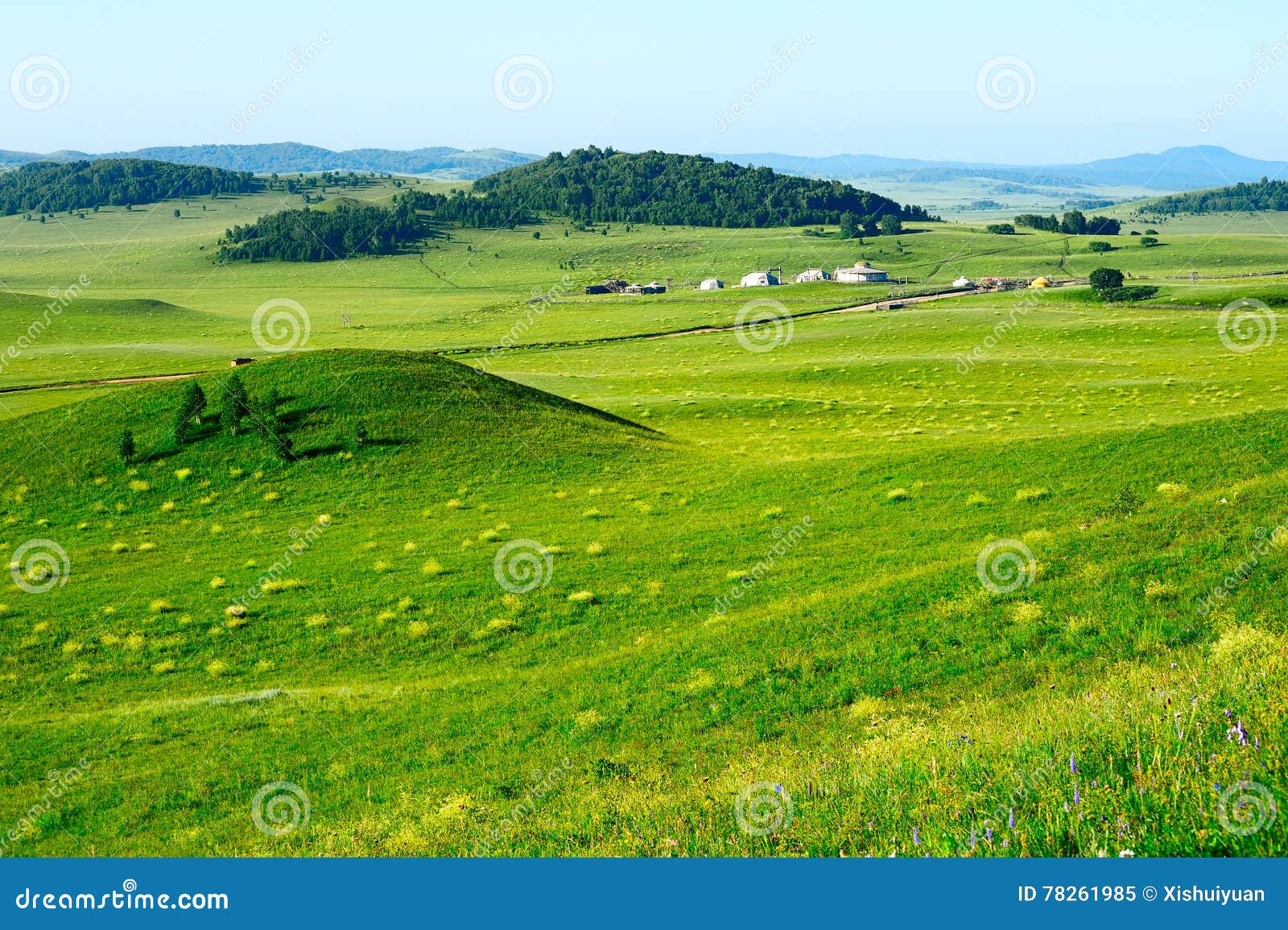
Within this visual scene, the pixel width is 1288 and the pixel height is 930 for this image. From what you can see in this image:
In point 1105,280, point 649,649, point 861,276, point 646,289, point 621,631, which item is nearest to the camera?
point 649,649

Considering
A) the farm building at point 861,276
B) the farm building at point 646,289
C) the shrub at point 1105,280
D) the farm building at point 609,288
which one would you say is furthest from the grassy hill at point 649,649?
the farm building at point 861,276

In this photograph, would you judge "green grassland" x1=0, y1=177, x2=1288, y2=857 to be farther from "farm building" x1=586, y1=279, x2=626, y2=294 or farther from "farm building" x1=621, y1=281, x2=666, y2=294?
"farm building" x1=586, y1=279, x2=626, y2=294

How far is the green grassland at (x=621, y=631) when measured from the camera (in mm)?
8062

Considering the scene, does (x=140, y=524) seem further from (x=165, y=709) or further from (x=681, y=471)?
(x=681, y=471)

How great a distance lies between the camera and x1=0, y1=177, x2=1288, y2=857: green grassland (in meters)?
8.06

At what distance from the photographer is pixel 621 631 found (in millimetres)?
21422

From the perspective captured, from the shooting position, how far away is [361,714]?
18156 millimetres

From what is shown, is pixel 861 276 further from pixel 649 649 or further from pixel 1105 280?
pixel 649 649

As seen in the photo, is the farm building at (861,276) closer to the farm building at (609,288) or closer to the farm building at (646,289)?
the farm building at (646,289)

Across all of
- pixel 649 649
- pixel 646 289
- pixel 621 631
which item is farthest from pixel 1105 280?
pixel 649 649

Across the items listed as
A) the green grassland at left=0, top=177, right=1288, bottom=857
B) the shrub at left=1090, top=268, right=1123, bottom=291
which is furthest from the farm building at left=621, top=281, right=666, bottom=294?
the green grassland at left=0, top=177, right=1288, bottom=857

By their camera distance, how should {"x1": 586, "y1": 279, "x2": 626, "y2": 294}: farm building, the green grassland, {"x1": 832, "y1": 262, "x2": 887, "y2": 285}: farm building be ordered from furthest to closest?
{"x1": 832, "y1": 262, "x2": 887, "y2": 285}: farm building → {"x1": 586, "y1": 279, "x2": 626, "y2": 294}: farm building → the green grassland

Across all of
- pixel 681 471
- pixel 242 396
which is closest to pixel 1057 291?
pixel 681 471

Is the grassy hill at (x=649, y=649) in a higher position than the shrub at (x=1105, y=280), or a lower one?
lower
